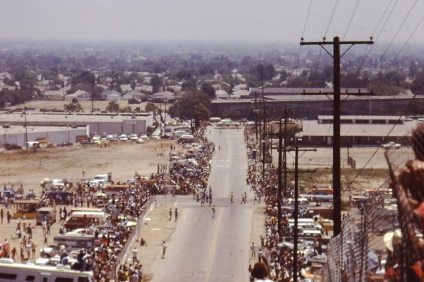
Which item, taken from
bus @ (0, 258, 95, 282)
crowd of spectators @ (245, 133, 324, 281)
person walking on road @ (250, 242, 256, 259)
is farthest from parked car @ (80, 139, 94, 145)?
bus @ (0, 258, 95, 282)

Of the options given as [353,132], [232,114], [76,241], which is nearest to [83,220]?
[76,241]

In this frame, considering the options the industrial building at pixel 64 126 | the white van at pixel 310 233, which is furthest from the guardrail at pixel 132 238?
the industrial building at pixel 64 126

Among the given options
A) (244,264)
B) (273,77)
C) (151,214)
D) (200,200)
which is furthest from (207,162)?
(273,77)

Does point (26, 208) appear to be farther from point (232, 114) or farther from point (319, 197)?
point (232, 114)

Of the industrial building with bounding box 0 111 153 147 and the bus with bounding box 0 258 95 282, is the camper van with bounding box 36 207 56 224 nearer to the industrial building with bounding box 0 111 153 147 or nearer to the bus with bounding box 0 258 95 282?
the bus with bounding box 0 258 95 282

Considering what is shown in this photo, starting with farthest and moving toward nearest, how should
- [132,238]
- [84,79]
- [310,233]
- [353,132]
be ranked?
[84,79] → [353,132] → [132,238] → [310,233]

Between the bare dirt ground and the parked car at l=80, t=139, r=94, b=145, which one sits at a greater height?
the parked car at l=80, t=139, r=94, b=145
